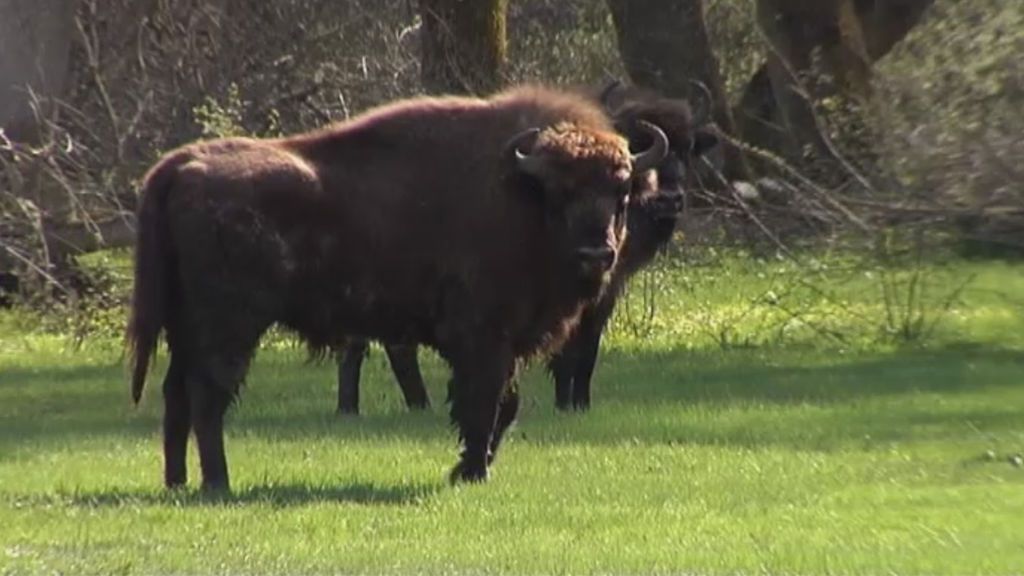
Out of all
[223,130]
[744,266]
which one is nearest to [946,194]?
[744,266]

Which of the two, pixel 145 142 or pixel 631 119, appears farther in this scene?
pixel 145 142

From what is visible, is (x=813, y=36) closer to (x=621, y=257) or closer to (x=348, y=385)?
(x=621, y=257)

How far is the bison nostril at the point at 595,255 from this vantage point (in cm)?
1548

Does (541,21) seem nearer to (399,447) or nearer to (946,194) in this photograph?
(946,194)

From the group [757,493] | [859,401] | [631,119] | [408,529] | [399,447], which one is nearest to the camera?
[408,529]

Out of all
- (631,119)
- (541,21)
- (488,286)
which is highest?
(541,21)

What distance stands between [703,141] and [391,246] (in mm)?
6266

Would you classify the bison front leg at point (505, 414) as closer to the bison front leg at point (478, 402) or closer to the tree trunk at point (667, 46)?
the bison front leg at point (478, 402)

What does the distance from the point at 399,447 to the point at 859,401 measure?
5004 millimetres

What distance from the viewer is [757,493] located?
50.0 ft

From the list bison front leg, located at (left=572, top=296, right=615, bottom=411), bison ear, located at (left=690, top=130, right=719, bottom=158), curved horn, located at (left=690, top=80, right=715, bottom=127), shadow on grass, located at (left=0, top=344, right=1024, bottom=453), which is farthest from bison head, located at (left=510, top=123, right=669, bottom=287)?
curved horn, located at (left=690, top=80, right=715, bottom=127)

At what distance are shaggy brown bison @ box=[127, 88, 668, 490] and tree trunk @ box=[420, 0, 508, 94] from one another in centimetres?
1177

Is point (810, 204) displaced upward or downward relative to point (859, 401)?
upward

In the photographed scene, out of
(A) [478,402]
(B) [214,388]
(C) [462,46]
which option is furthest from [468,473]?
(C) [462,46]
